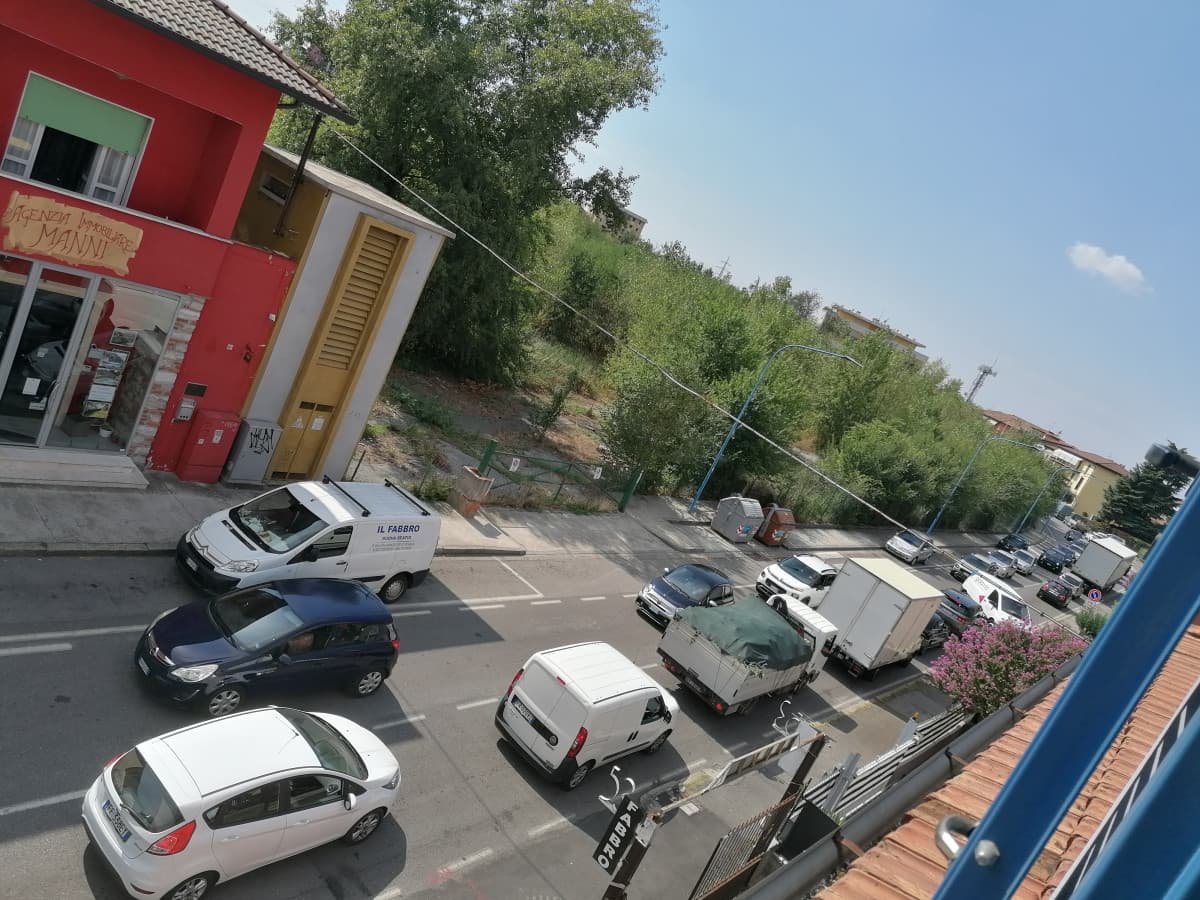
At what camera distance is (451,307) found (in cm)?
3259

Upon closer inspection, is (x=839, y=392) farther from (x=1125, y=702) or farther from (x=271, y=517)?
(x=1125, y=702)

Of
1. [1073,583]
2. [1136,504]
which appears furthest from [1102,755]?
[1136,504]

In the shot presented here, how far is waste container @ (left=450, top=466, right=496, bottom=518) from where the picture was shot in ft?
74.1

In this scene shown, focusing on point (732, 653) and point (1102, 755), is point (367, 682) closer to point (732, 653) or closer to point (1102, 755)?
point (732, 653)

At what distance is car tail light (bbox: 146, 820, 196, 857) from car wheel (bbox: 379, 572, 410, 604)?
311 inches

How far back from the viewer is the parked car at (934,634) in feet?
86.3

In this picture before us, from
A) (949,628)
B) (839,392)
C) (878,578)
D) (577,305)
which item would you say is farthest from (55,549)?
(839,392)

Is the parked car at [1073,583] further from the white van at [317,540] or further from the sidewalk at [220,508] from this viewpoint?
the white van at [317,540]

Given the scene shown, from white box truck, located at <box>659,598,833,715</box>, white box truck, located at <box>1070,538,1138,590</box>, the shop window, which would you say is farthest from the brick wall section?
white box truck, located at <box>1070,538,1138,590</box>

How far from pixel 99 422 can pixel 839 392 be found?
141ft

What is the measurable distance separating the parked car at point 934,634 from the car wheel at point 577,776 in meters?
15.6

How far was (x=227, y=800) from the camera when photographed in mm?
8516

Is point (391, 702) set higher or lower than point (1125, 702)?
lower

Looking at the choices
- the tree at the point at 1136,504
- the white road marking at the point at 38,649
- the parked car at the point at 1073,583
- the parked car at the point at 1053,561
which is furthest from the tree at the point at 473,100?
the tree at the point at 1136,504
